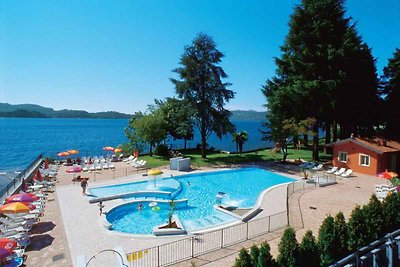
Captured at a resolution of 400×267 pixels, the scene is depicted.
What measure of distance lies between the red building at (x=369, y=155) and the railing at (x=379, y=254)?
711 inches

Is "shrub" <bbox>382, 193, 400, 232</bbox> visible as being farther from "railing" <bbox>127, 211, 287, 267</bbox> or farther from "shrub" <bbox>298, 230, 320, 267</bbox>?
"railing" <bbox>127, 211, 287, 267</bbox>

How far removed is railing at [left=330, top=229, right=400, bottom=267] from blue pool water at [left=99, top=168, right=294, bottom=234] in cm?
732

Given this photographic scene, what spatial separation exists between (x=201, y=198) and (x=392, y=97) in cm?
2909

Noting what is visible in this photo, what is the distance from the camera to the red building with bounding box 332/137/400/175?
26734mm

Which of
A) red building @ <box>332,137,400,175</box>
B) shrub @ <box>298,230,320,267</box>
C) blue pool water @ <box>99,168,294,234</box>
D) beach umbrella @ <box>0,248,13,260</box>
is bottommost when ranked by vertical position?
blue pool water @ <box>99,168,294,234</box>

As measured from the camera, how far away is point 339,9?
33.5 m

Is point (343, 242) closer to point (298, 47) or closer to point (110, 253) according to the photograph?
point (110, 253)

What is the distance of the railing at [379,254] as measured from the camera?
964cm

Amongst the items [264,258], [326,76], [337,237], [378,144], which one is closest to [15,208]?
[264,258]

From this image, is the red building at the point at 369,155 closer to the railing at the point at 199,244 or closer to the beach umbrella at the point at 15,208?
the railing at the point at 199,244

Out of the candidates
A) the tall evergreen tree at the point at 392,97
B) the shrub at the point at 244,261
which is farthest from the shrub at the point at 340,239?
the tall evergreen tree at the point at 392,97

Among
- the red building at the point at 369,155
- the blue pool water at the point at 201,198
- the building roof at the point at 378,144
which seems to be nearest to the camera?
the blue pool water at the point at 201,198

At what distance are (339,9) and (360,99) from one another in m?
11.3

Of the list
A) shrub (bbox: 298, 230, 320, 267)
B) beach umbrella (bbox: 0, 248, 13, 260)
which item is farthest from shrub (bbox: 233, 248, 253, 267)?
beach umbrella (bbox: 0, 248, 13, 260)
